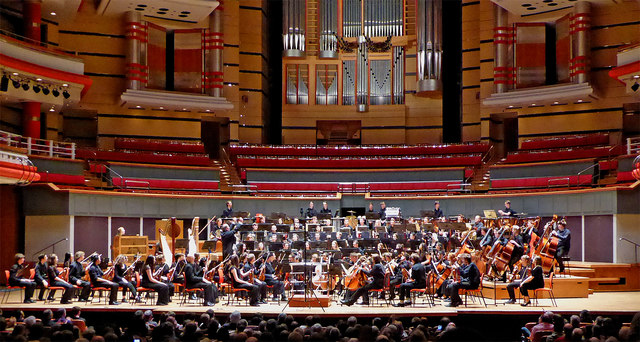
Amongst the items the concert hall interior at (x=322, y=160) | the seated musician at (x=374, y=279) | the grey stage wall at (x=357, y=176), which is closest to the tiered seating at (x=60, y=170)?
the concert hall interior at (x=322, y=160)

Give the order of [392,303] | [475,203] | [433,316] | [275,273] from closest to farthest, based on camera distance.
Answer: [433,316]
[392,303]
[275,273]
[475,203]

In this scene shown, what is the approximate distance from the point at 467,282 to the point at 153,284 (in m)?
5.22

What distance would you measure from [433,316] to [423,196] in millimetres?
8998

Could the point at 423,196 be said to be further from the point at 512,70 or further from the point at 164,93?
the point at 164,93

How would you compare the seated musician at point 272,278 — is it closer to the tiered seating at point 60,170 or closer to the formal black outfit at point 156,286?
the formal black outfit at point 156,286

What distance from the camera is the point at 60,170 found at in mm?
17500

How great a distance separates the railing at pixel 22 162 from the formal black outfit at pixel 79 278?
3.27 meters

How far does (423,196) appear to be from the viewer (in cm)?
1994

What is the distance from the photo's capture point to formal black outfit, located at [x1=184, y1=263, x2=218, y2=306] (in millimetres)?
12062

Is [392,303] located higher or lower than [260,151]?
lower

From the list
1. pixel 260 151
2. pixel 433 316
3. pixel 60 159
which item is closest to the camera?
pixel 433 316

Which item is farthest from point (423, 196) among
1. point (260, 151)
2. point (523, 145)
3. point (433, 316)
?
point (433, 316)

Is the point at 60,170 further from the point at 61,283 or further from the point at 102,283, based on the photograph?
the point at 102,283

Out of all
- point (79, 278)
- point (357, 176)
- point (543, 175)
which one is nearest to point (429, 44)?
point (357, 176)
